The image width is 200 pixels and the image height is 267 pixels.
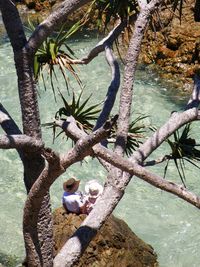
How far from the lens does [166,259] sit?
28.1 feet

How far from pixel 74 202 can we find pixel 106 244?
0.73 m

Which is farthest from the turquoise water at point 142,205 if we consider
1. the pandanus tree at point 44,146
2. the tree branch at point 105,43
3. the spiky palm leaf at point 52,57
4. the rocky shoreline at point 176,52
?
the pandanus tree at point 44,146

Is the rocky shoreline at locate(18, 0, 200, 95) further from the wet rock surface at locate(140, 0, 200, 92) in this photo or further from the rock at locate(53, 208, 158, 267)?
the rock at locate(53, 208, 158, 267)

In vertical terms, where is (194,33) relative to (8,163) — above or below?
above

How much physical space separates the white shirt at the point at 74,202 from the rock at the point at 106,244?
0.09 meters

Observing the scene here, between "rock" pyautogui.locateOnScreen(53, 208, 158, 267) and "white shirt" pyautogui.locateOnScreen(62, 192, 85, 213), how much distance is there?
9 cm

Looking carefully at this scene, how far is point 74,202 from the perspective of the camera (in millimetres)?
7621

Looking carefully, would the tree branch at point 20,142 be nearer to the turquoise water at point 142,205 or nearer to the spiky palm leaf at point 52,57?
the spiky palm leaf at point 52,57

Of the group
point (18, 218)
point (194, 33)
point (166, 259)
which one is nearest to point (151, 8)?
point (166, 259)

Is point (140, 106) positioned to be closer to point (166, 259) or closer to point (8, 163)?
point (8, 163)

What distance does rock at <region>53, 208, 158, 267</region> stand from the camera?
24.4 ft

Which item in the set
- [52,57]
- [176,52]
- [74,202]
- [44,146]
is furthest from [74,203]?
[176,52]

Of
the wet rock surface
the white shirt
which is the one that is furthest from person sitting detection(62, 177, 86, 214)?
the wet rock surface

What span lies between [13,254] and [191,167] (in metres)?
4.27
